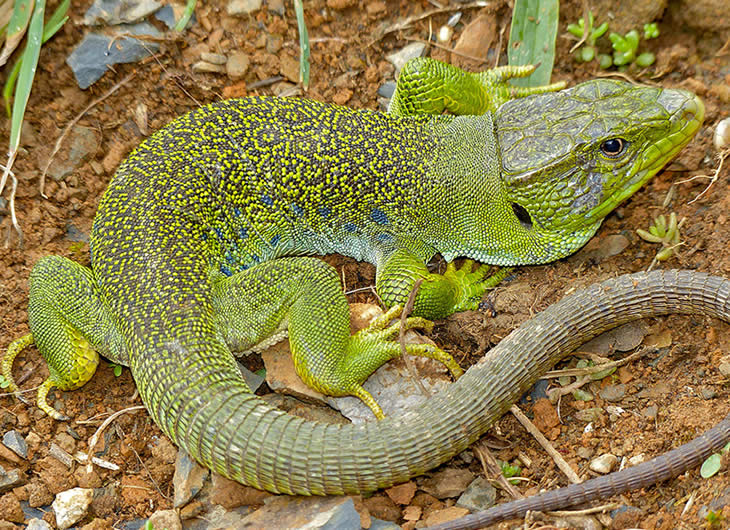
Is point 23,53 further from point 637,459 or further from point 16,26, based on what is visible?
point 637,459

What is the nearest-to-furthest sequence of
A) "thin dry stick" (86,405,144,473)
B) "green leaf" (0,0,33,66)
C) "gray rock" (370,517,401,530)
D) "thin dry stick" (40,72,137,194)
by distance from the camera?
"gray rock" (370,517,401,530) < "thin dry stick" (86,405,144,473) < "green leaf" (0,0,33,66) < "thin dry stick" (40,72,137,194)

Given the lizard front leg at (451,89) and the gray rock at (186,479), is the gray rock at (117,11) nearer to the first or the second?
the lizard front leg at (451,89)

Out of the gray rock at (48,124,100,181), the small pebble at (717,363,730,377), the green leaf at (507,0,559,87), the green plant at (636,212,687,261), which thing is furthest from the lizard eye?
the gray rock at (48,124,100,181)

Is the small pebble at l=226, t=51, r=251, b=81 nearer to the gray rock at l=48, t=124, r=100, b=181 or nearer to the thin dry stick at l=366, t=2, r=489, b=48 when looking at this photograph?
the thin dry stick at l=366, t=2, r=489, b=48

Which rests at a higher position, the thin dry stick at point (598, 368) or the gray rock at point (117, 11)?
the gray rock at point (117, 11)

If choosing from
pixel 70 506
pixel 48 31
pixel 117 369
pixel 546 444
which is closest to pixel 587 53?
pixel 546 444

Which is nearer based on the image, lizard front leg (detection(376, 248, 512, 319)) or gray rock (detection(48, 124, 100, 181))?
lizard front leg (detection(376, 248, 512, 319))

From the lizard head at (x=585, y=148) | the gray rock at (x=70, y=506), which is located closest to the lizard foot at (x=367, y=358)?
the lizard head at (x=585, y=148)

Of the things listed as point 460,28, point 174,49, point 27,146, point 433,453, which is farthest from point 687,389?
point 27,146
